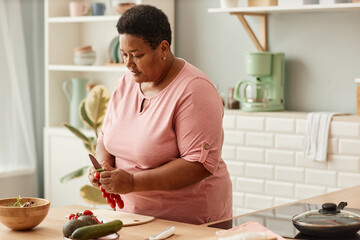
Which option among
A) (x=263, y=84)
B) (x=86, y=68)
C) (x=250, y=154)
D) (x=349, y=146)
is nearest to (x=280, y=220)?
(x=349, y=146)

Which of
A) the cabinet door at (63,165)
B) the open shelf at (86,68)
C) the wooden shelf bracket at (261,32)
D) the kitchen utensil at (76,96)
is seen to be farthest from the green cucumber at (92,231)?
the kitchen utensil at (76,96)

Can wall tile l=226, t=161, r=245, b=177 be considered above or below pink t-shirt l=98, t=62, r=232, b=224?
below

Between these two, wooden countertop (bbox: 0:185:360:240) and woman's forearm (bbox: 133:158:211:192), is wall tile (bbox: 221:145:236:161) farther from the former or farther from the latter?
wooden countertop (bbox: 0:185:360:240)

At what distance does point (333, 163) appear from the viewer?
3596 mm

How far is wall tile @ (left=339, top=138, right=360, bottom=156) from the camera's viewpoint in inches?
138

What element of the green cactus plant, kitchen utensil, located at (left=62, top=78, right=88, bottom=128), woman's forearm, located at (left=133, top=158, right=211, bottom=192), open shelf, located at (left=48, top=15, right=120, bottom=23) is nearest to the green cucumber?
woman's forearm, located at (left=133, top=158, right=211, bottom=192)

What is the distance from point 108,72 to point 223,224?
9.52 ft

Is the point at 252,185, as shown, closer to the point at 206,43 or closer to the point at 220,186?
the point at 206,43

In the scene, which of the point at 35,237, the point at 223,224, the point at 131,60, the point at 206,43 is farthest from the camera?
the point at 206,43

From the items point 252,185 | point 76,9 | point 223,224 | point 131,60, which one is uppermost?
point 76,9

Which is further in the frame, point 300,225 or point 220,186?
point 220,186

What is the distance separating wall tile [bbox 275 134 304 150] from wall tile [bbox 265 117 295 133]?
3 centimetres

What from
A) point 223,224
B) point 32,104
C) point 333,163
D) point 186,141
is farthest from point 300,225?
point 32,104

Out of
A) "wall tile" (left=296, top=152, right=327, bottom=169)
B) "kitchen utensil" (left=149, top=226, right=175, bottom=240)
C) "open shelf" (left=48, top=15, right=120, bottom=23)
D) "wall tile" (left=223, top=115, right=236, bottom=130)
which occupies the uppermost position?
"open shelf" (left=48, top=15, right=120, bottom=23)
